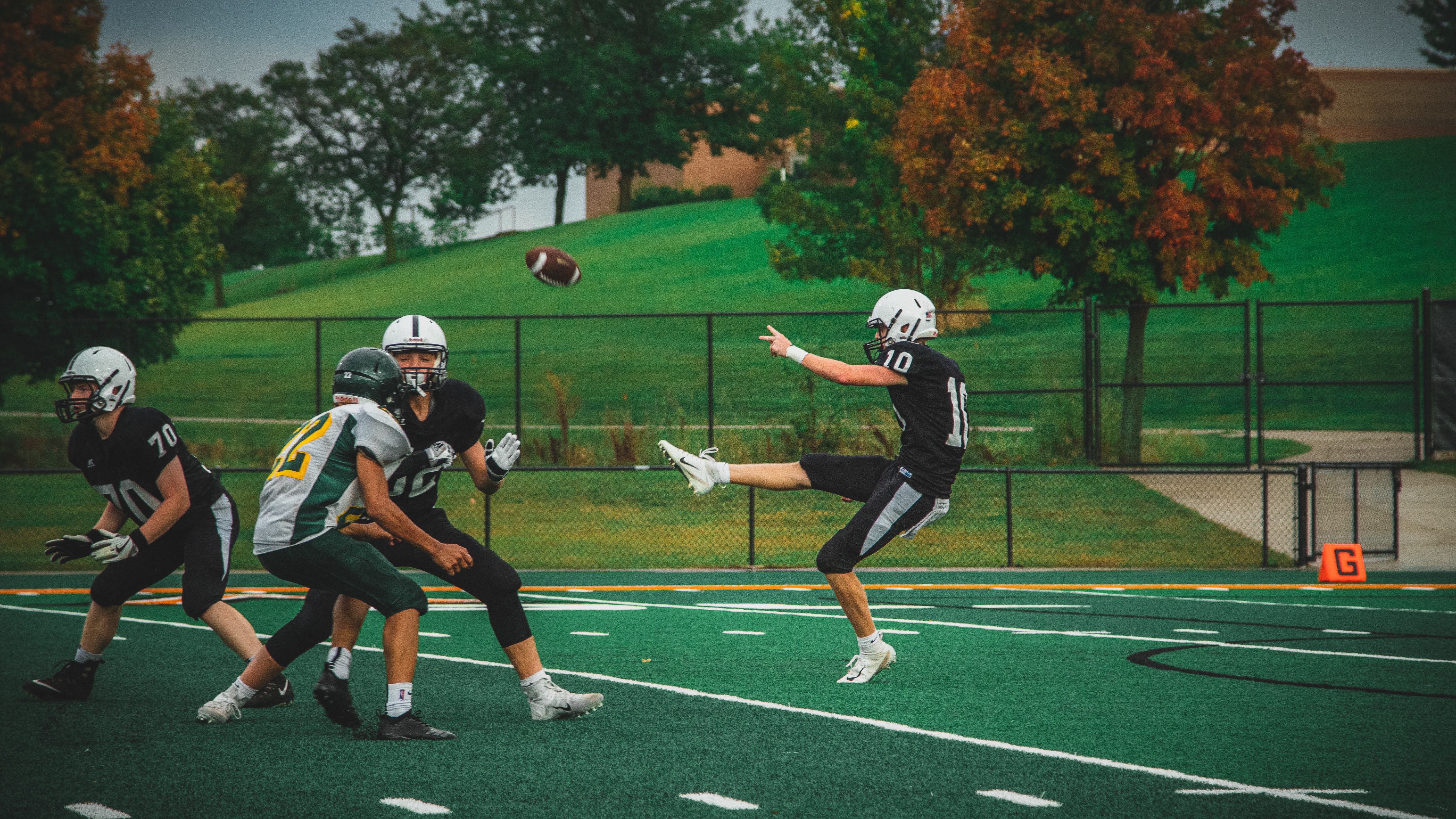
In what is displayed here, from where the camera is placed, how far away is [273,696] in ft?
22.4

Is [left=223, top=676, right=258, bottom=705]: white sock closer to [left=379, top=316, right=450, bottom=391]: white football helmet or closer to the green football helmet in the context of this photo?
the green football helmet

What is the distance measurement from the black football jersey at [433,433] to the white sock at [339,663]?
0.77 meters

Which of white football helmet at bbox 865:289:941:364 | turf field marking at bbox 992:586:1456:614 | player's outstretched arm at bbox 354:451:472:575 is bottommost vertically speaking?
turf field marking at bbox 992:586:1456:614

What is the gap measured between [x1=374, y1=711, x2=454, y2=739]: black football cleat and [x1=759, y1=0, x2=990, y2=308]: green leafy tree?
19006 mm

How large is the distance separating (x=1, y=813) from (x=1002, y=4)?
17558 millimetres

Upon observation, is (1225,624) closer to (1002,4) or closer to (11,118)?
(1002,4)

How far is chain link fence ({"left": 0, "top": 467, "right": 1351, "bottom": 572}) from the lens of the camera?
47.9ft

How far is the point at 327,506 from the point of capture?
584 centimetres

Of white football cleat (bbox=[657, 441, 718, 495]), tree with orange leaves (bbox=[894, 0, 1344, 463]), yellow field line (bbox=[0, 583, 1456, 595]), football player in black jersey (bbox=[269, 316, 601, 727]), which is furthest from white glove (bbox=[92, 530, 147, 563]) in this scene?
tree with orange leaves (bbox=[894, 0, 1344, 463])

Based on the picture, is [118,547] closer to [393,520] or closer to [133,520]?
[133,520]

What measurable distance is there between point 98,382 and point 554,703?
306 centimetres

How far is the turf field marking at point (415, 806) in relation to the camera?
4867mm

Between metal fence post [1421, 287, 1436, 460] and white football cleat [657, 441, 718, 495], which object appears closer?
white football cleat [657, 441, 718, 495]

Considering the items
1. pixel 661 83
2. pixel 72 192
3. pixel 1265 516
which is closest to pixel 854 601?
pixel 1265 516
